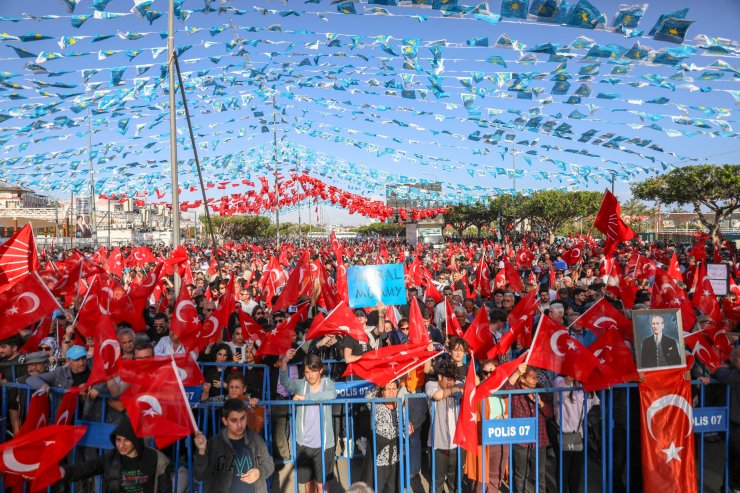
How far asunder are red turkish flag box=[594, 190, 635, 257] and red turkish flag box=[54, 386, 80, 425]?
10427 millimetres

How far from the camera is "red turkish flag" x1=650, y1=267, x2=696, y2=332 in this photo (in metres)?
7.54

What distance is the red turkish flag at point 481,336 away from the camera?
21.6 feet

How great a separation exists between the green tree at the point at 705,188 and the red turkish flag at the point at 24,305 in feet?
108

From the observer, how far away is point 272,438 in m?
5.78

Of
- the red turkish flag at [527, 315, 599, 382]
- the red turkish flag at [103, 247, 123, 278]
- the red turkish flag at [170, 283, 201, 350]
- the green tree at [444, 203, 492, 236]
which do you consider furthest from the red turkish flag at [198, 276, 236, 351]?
the green tree at [444, 203, 492, 236]

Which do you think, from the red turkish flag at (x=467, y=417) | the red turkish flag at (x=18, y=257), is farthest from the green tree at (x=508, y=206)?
the red turkish flag at (x=467, y=417)

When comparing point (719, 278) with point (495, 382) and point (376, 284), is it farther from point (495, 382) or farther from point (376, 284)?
point (495, 382)

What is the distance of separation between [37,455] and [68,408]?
872 millimetres

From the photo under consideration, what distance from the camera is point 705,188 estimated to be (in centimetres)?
3275

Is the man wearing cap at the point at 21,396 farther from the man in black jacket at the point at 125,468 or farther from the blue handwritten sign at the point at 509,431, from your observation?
the blue handwritten sign at the point at 509,431

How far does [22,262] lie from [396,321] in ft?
18.5

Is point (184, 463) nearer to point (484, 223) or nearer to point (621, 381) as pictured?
point (621, 381)

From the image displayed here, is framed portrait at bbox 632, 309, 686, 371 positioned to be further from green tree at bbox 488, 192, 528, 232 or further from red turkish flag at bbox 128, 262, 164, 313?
green tree at bbox 488, 192, 528, 232

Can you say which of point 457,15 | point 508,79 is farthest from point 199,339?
point 508,79
